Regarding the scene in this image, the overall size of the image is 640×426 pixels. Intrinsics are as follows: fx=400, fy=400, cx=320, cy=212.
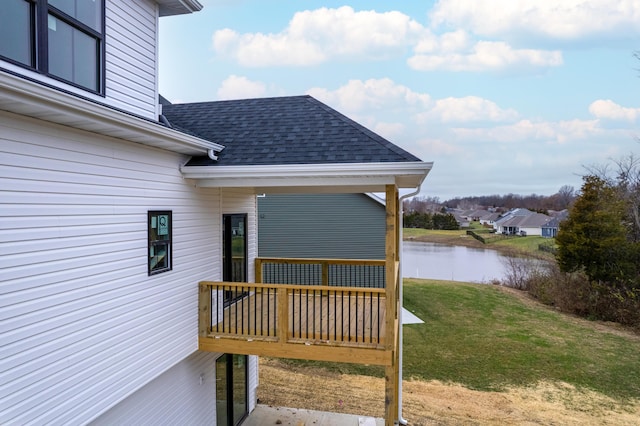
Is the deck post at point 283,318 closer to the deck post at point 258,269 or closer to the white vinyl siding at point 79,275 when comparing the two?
the white vinyl siding at point 79,275

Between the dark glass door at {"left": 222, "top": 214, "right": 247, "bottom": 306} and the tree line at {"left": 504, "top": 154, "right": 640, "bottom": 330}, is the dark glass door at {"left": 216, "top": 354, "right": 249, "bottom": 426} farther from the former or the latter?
the tree line at {"left": 504, "top": 154, "right": 640, "bottom": 330}

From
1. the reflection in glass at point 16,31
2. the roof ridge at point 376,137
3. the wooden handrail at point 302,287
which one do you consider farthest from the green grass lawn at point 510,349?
the reflection in glass at point 16,31

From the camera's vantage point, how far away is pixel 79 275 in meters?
3.72

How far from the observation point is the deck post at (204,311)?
5879 mm

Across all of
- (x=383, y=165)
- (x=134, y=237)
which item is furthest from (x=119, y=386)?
(x=383, y=165)

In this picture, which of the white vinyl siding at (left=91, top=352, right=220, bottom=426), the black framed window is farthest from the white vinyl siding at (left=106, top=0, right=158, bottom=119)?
the white vinyl siding at (left=91, top=352, right=220, bottom=426)

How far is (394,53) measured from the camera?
55.6ft

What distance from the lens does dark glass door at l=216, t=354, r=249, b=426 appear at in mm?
7453

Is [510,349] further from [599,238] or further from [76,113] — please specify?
[76,113]

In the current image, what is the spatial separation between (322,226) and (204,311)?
32.8 feet

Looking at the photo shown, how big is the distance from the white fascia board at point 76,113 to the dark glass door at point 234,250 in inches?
108

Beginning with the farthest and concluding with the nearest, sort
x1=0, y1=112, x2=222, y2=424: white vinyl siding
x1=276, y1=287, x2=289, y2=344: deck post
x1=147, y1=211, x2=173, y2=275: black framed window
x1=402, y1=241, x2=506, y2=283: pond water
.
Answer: x1=402, y1=241, x2=506, y2=283: pond water, x1=276, y1=287, x2=289, y2=344: deck post, x1=147, y1=211, x2=173, y2=275: black framed window, x1=0, y1=112, x2=222, y2=424: white vinyl siding

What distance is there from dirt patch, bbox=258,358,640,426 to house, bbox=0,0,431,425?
243cm

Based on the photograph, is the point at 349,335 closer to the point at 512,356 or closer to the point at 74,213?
the point at 74,213
